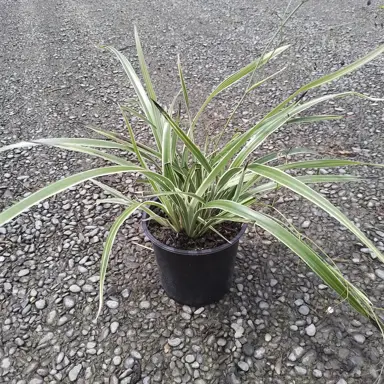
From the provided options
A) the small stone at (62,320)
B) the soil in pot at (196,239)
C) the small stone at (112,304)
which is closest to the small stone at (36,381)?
the small stone at (62,320)

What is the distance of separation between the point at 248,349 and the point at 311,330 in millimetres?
212

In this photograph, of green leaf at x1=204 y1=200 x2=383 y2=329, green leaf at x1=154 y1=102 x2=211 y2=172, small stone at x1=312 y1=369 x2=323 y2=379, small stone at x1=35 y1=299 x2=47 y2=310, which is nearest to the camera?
green leaf at x1=204 y1=200 x2=383 y2=329

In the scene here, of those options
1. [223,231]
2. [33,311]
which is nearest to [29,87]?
[33,311]

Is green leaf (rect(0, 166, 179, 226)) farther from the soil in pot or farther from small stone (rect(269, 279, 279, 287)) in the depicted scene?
small stone (rect(269, 279, 279, 287))

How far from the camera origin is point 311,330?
122 centimetres

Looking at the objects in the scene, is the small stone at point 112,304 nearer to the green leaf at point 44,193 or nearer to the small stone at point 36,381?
the small stone at point 36,381

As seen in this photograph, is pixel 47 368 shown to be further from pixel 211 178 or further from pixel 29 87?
pixel 29 87

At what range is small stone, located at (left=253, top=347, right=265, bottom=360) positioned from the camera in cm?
116

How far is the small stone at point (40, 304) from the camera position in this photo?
1.32m

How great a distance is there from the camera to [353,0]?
3.61 meters

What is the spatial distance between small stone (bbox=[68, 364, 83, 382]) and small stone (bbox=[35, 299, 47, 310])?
0.27 meters

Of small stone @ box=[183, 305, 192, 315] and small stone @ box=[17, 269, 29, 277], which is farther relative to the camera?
small stone @ box=[17, 269, 29, 277]

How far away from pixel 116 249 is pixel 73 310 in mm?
289

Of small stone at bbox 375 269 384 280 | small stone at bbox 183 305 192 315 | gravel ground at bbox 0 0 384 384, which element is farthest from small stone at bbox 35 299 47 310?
small stone at bbox 375 269 384 280
